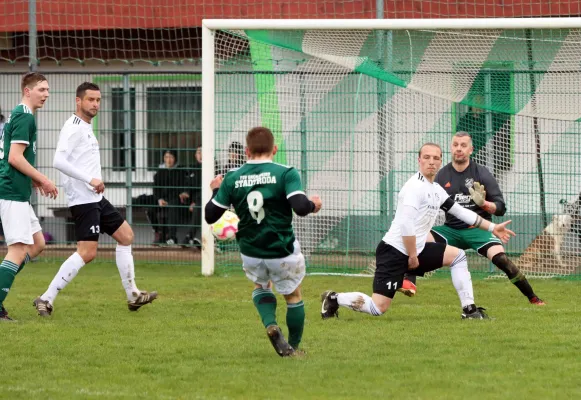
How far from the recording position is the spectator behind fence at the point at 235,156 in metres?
14.1

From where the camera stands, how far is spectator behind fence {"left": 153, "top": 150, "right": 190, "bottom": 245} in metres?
16.0

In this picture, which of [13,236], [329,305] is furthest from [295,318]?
[13,236]

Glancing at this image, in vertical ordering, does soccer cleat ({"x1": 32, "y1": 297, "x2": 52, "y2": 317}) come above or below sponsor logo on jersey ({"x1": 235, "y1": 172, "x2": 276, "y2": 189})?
below

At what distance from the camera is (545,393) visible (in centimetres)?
650

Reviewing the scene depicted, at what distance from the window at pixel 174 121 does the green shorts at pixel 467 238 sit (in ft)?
18.7

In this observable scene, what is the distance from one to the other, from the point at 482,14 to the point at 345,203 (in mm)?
4016

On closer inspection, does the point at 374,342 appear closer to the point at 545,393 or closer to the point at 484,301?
the point at 545,393

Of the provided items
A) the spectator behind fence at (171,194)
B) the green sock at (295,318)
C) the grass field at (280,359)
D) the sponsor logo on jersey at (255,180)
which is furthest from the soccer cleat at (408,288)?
the spectator behind fence at (171,194)

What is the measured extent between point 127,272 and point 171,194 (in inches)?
216

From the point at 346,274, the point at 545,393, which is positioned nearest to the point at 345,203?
the point at 346,274

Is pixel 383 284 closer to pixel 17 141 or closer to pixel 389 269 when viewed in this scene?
pixel 389 269

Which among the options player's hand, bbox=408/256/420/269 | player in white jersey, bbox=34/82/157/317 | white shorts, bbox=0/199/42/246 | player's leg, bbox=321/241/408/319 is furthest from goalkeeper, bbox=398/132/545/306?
white shorts, bbox=0/199/42/246

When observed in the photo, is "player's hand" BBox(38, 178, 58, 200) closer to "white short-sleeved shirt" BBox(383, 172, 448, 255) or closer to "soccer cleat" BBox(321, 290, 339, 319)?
"soccer cleat" BBox(321, 290, 339, 319)

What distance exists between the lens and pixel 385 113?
14109mm
